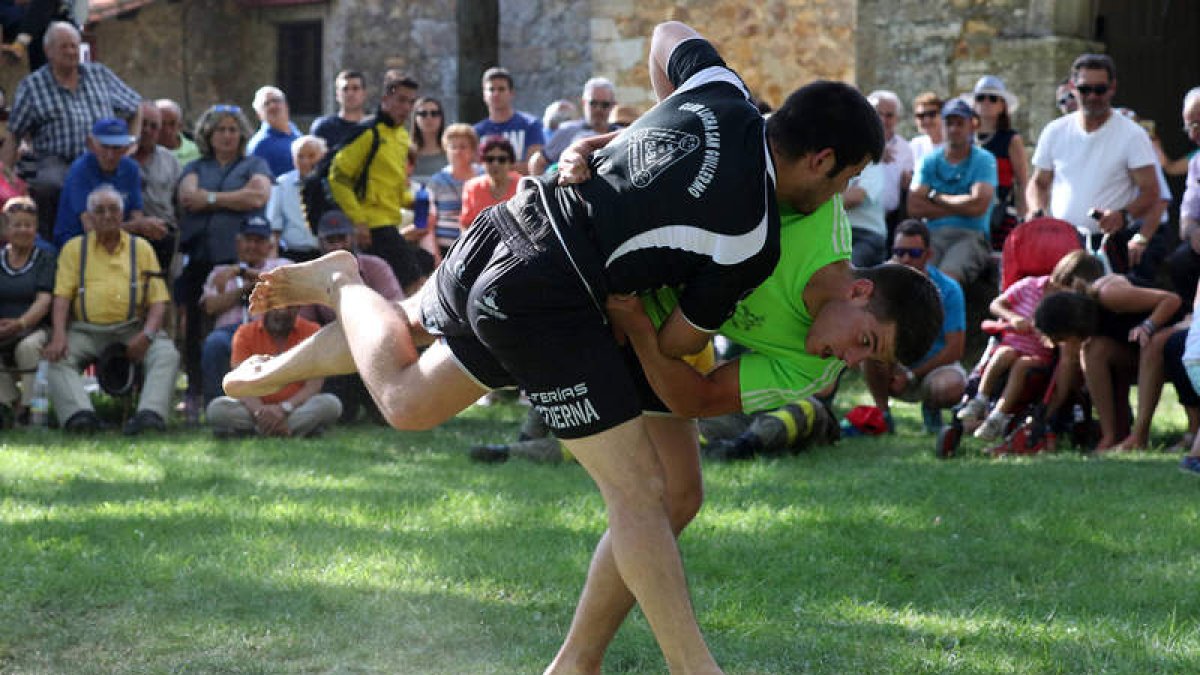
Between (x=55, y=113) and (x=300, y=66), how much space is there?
1412 centimetres

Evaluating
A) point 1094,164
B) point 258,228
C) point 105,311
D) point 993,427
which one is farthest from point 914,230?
point 105,311

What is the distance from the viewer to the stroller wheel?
8.73 metres

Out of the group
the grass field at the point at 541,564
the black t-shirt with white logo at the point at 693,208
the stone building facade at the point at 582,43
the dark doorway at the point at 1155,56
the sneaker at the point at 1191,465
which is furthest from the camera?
the dark doorway at the point at 1155,56

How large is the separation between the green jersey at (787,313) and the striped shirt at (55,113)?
8110 millimetres

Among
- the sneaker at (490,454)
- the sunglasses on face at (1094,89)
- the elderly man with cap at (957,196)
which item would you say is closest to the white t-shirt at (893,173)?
the elderly man with cap at (957,196)

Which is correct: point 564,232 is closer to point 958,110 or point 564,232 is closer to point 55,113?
point 958,110

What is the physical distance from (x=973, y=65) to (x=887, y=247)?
11.0 ft

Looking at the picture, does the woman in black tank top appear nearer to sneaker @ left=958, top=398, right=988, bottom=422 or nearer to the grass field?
sneaker @ left=958, top=398, right=988, bottom=422

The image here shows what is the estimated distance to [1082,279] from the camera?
9297 millimetres

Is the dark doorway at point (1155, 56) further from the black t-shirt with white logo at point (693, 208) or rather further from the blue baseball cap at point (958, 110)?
the black t-shirt with white logo at point (693, 208)

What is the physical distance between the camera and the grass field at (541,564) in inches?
191

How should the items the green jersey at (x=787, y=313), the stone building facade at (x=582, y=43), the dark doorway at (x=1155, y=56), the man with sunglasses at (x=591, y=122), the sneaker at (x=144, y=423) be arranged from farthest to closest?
the dark doorway at (x=1155, y=56) < the stone building facade at (x=582, y=43) < the man with sunglasses at (x=591, y=122) < the sneaker at (x=144, y=423) < the green jersey at (x=787, y=313)

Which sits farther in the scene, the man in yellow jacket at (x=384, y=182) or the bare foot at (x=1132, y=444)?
the man in yellow jacket at (x=384, y=182)

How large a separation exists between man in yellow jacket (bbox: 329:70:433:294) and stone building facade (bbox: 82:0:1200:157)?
553 centimetres
